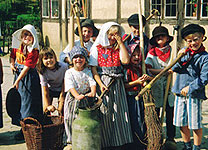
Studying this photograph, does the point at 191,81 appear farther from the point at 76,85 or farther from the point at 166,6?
the point at 166,6

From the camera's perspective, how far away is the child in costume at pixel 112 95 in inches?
162

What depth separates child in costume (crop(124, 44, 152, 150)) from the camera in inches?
164

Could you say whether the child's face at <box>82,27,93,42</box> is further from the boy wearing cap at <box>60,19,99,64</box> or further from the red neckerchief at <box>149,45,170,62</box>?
the red neckerchief at <box>149,45,170,62</box>

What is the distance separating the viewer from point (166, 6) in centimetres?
922

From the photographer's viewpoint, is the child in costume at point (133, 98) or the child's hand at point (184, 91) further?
the child in costume at point (133, 98)

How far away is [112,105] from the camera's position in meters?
4.19

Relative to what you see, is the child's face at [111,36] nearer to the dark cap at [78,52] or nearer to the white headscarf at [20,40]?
the dark cap at [78,52]

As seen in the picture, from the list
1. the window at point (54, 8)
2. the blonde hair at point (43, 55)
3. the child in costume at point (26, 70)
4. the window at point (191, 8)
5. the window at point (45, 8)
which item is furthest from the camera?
the window at point (45, 8)

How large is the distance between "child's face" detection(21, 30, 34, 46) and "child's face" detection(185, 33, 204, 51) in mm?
2251

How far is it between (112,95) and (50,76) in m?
1.01

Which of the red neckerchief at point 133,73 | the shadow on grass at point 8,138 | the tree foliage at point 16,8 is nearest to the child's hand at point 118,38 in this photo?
the red neckerchief at point 133,73

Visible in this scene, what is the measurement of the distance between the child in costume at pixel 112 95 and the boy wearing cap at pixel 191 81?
28.1 inches

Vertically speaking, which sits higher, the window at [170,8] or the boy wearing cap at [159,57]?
the window at [170,8]

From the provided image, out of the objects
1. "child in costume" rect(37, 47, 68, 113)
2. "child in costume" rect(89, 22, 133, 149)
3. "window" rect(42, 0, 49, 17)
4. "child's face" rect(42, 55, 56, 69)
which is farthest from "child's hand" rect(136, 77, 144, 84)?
"window" rect(42, 0, 49, 17)
